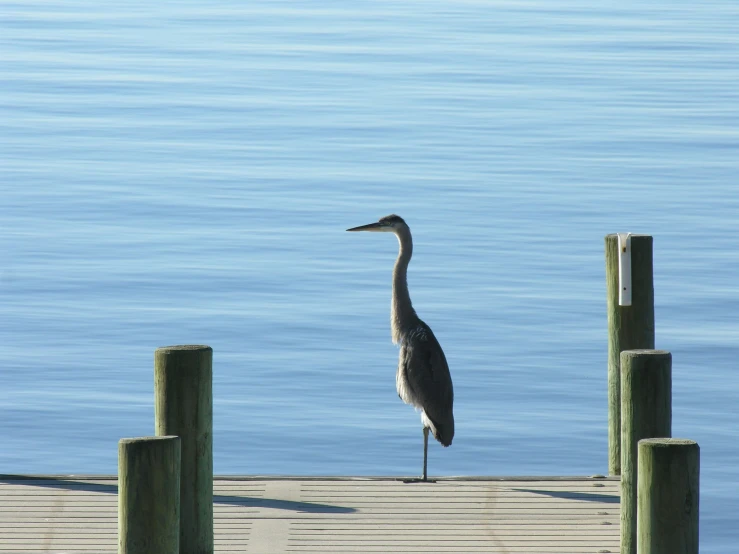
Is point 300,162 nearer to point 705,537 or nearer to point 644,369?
point 705,537

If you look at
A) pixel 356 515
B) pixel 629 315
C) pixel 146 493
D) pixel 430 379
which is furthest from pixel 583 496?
pixel 146 493

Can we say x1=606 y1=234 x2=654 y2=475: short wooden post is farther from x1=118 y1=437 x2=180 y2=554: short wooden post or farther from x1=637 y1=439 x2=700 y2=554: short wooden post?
x1=118 y1=437 x2=180 y2=554: short wooden post

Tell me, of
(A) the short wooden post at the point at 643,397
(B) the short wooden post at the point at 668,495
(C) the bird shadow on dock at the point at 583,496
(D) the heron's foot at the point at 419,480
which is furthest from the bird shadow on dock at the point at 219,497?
(B) the short wooden post at the point at 668,495

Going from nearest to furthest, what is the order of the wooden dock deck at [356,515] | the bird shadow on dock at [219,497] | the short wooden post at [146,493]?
the short wooden post at [146,493] < the wooden dock deck at [356,515] < the bird shadow on dock at [219,497]

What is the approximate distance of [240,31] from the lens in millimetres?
43875

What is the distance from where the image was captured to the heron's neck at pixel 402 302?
33.1 feet

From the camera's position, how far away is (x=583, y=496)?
823 cm

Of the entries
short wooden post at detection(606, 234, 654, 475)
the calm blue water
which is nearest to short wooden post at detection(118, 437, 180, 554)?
short wooden post at detection(606, 234, 654, 475)

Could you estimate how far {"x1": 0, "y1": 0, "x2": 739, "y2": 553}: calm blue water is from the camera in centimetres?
1243

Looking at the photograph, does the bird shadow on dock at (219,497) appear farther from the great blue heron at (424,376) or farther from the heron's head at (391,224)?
the heron's head at (391,224)

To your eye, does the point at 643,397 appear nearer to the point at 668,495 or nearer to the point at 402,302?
the point at 668,495

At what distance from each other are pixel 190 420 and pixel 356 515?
5.33 ft

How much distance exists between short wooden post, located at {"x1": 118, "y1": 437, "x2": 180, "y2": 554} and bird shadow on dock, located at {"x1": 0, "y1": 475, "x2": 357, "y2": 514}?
235 centimetres

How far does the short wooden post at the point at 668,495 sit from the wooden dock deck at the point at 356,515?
150 centimetres
